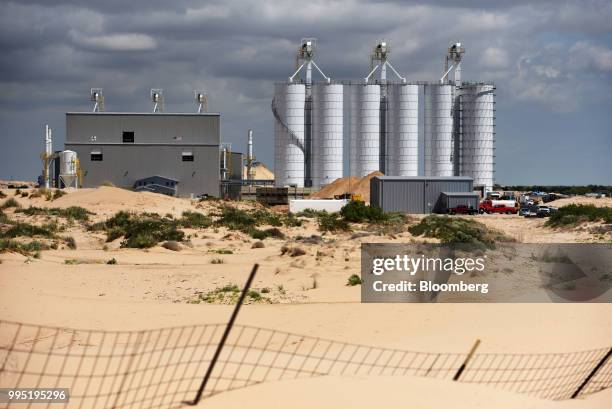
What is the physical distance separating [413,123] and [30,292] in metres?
57.5

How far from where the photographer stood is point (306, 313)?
14484 mm

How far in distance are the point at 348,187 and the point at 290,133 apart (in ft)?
25.2

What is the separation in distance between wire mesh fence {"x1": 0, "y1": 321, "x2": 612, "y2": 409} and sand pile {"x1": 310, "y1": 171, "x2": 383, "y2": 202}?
52.4 meters

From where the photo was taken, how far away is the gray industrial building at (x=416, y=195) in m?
55.0

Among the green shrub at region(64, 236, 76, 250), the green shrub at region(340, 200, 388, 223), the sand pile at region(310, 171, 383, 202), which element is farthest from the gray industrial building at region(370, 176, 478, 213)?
the green shrub at region(64, 236, 76, 250)

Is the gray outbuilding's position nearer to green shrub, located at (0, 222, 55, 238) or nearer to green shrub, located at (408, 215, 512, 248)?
green shrub, located at (408, 215, 512, 248)

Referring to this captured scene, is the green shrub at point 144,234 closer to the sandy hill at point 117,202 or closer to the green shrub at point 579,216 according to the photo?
the sandy hill at point 117,202

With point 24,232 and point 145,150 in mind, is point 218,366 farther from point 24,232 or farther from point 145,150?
point 145,150

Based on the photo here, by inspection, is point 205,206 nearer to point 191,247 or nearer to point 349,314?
point 191,247

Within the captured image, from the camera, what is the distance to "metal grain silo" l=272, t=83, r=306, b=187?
69.9 meters

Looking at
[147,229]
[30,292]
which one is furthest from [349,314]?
[147,229]

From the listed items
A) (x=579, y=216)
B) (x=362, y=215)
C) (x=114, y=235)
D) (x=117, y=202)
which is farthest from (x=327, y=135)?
(x=114, y=235)

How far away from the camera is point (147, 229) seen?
2955 cm

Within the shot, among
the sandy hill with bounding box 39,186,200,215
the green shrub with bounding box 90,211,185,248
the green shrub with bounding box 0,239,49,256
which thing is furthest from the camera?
the sandy hill with bounding box 39,186,200,215
